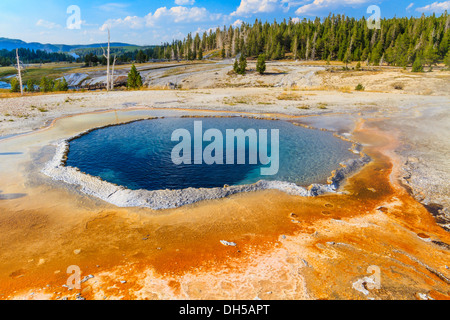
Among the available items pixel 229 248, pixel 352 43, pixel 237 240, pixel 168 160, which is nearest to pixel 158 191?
pixel 237 240

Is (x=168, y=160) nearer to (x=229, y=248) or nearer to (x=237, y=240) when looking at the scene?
(x=237, y=240)

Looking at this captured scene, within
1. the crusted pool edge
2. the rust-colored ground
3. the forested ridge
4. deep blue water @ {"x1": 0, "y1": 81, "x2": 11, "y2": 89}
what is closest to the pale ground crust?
the rust-colored ground

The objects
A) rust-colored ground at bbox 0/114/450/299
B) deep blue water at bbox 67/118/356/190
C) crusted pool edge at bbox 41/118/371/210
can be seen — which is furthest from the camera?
deep blue water at bbox 67/118/356/190

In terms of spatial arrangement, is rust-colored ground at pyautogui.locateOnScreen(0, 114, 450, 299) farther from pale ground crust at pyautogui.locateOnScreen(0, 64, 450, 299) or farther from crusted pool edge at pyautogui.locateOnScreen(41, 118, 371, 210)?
crusted pool edge at pyautogui.locateOnScreen(41, 118, 371, 210)

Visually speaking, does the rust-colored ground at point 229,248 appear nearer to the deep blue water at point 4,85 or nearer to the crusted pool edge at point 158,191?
the crusted pool edge at point 158,191

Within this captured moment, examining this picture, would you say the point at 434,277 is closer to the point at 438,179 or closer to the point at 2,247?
the point at 438,179
